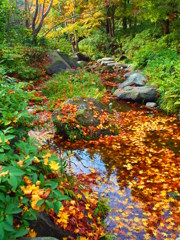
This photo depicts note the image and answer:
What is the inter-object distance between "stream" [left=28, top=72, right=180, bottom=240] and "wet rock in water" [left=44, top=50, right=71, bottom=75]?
6.30 metres

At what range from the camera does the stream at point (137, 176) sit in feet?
10.7

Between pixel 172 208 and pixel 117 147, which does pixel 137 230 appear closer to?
pixel 172 208

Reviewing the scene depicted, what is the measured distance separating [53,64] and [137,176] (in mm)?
8634

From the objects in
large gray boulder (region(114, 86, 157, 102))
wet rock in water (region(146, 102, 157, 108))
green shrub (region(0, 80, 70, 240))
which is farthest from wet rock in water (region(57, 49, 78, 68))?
green shrub (region(0, 80, 70, 240))

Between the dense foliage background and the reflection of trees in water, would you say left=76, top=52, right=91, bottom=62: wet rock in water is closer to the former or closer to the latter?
the dense foliage background

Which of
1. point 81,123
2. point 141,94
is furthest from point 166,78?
point 81,123

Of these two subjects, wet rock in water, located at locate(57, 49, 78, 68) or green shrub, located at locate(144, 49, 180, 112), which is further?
wet rock in water, located at locate(57, 49, 78, 68)

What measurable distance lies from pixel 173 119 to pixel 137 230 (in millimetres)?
4630

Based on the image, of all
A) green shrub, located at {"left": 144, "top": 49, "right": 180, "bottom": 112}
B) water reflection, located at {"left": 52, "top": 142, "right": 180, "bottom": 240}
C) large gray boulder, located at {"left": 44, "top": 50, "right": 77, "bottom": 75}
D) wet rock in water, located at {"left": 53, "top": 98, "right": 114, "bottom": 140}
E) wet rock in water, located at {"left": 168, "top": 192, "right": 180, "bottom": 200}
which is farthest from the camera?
large gray boulder, located at {"left": 44, "top": 50, "right": 77, "bottom": 75}

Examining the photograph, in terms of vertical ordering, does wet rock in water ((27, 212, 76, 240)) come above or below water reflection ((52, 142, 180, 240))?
above

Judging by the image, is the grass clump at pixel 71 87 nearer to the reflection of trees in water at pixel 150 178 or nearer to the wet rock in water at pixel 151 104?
the wet rock in water at pixel 151 104

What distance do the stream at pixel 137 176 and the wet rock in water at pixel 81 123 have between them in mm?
284

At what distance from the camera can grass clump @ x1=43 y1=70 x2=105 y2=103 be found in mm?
8316

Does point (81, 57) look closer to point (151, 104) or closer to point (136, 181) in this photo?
point (151, 104)
